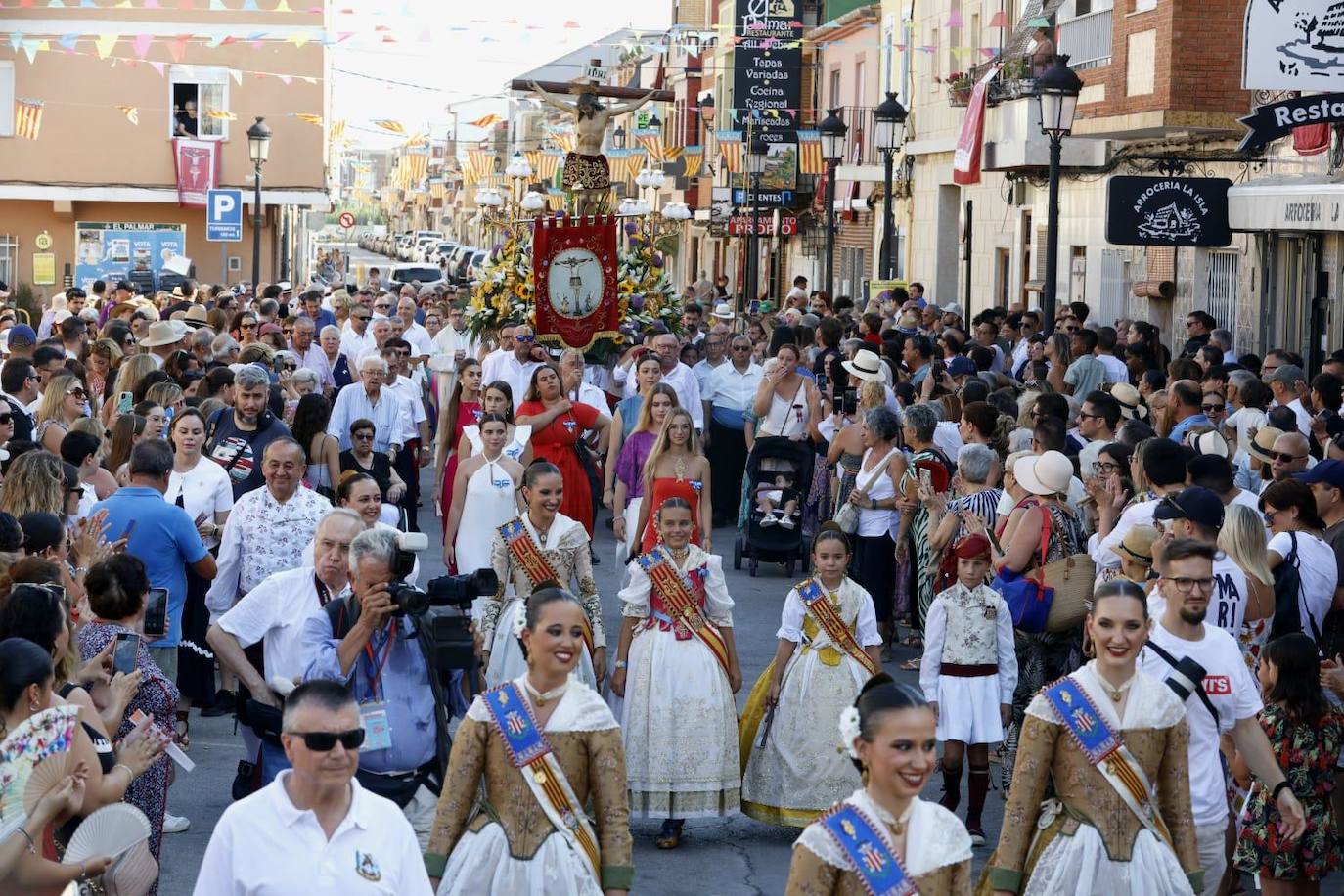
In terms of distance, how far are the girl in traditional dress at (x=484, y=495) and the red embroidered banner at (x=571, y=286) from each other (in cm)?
725

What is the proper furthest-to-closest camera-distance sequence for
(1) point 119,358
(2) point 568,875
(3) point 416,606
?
1. (1) point 119,358
2. (3) point 416,606
3. (2) point 568,875

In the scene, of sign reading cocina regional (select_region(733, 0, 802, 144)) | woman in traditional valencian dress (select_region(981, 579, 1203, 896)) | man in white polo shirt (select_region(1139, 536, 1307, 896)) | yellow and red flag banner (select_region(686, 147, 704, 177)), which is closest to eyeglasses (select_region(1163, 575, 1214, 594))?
man in white polo shirt (select_region(1139, 536, 1307, 896))

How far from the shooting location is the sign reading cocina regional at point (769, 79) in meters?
36.2

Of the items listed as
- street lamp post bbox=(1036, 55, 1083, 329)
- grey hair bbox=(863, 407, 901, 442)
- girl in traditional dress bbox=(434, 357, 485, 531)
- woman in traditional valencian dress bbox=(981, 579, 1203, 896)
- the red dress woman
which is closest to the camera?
woman in traditional valencian dress bbox=(981, 579, 1203, 896)

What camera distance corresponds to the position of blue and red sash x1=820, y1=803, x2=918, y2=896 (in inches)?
182

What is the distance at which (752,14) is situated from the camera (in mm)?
39531

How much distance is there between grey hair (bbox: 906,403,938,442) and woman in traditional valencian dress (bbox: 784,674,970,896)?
24.1ft

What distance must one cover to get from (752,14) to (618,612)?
91.7 feet

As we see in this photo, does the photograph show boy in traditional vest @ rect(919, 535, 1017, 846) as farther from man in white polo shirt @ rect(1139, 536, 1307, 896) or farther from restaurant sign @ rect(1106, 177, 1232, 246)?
restaurant sign @ rect(1106, 177, 1232, 246)

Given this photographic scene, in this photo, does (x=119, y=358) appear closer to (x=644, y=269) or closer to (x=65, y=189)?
(x=644, y=269)

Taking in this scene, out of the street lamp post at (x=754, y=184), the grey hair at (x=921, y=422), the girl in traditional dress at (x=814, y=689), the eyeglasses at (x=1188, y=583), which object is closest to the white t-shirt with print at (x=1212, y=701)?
the eyeglasses at (x=1188, y=583)

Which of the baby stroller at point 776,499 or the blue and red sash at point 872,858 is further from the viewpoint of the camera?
the baby stroller at point 776,499

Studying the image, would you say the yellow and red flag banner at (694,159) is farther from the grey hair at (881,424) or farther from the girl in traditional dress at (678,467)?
the girl in traditional dress at (678,467)

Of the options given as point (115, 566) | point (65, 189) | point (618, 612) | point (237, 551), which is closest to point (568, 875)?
point (115, 566)
